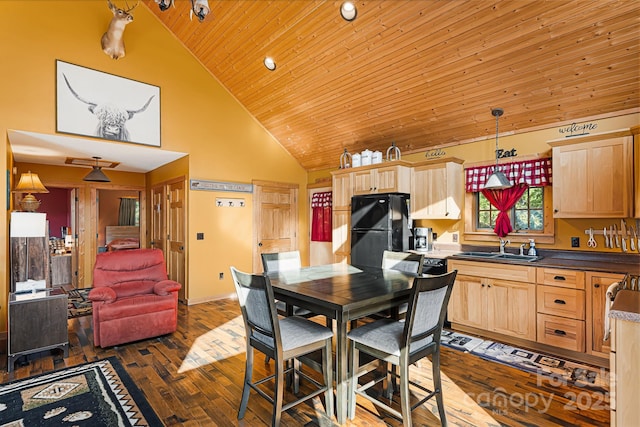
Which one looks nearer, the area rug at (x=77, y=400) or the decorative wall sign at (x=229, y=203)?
the area rug at (x=77, y=400)

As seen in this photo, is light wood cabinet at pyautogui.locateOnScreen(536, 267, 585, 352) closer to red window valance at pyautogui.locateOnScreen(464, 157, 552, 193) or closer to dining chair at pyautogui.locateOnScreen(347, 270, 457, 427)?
red window valance at pyautogui.locateOnScreen(464, 157, 552, 193)

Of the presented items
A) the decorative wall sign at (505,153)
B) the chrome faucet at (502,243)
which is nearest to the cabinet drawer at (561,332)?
the chrome faucet at (502,243)

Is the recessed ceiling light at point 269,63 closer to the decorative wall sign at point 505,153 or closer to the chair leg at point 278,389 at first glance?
the decorative wall sign at point 505,153

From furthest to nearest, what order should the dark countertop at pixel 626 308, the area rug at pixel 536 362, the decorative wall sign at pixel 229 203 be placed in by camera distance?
1. the decorative wall sign at pixel 229 203
2. the area rug at pixel 536 362
3. the dark countertop at pixel 626 308

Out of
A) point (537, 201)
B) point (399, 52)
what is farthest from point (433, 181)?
point (399, 52)

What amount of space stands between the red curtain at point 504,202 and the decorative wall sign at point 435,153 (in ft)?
2.87

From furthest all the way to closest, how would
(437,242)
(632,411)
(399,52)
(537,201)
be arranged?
(437,242) → (537,201) → (399,52) → (632,411)

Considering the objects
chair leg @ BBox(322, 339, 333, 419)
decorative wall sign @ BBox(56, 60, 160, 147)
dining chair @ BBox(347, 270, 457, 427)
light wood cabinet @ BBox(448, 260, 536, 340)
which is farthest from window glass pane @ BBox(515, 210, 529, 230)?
decorative wall sign @ BBox(56, 60, 160, 147)

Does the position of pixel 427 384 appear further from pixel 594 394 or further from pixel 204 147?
pixel 204 147

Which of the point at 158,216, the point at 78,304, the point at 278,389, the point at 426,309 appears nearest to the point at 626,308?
the point at 426,309

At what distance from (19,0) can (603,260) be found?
22.7ft

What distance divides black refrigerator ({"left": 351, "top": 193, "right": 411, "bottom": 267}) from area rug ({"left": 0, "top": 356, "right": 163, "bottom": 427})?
3087 millimetres

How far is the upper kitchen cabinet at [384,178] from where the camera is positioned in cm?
455

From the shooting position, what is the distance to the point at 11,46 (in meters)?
3.69
